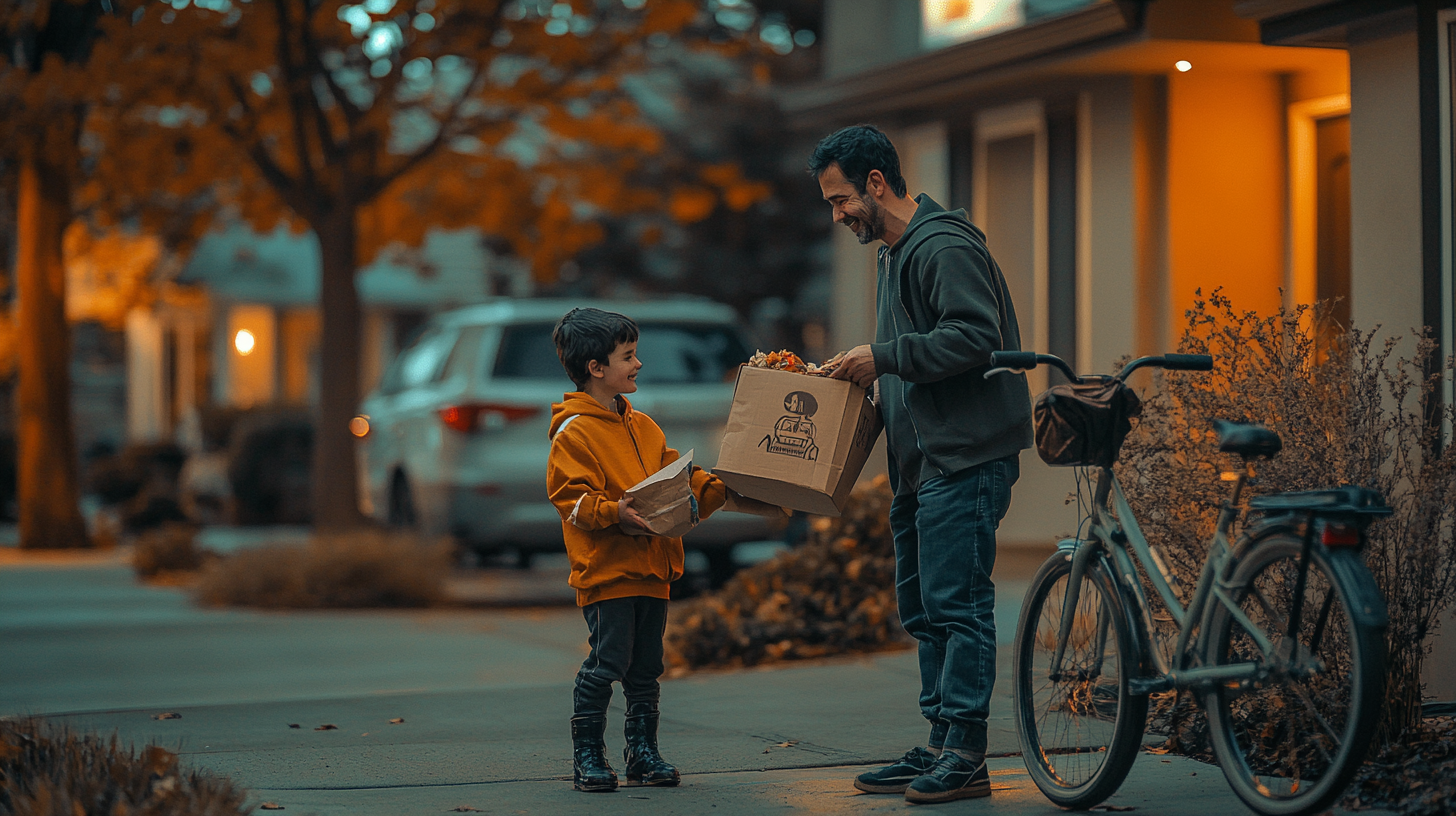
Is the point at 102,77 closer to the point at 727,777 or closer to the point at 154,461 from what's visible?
the point at 727,777

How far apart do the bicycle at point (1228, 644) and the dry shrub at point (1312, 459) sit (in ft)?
1.31

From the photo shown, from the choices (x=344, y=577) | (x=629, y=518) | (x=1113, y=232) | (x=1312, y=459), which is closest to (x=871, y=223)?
(x=629, y=518)

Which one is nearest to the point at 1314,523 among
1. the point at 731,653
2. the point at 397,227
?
the point at 731,653

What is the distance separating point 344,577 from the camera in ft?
34.6

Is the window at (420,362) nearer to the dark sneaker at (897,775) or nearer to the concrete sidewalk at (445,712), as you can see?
the concrete sidewalk at (445,712)

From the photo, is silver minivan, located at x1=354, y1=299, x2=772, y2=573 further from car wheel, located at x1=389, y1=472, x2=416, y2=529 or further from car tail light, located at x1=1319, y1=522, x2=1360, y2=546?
car tail light, located at x1=1319, y1=522, x2=1360, y2=546

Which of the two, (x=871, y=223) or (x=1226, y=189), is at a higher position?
(x=1226, y=189)

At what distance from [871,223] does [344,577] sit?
673 cm

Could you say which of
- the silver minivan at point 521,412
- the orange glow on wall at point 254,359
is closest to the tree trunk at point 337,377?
the silver minivan at point 521,412

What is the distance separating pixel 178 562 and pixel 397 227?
3505 millimetres

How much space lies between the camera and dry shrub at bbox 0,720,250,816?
3809mm

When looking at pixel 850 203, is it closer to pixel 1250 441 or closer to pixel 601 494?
pixel 601 494

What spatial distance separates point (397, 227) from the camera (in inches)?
562

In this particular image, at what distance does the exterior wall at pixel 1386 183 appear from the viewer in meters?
6.11
